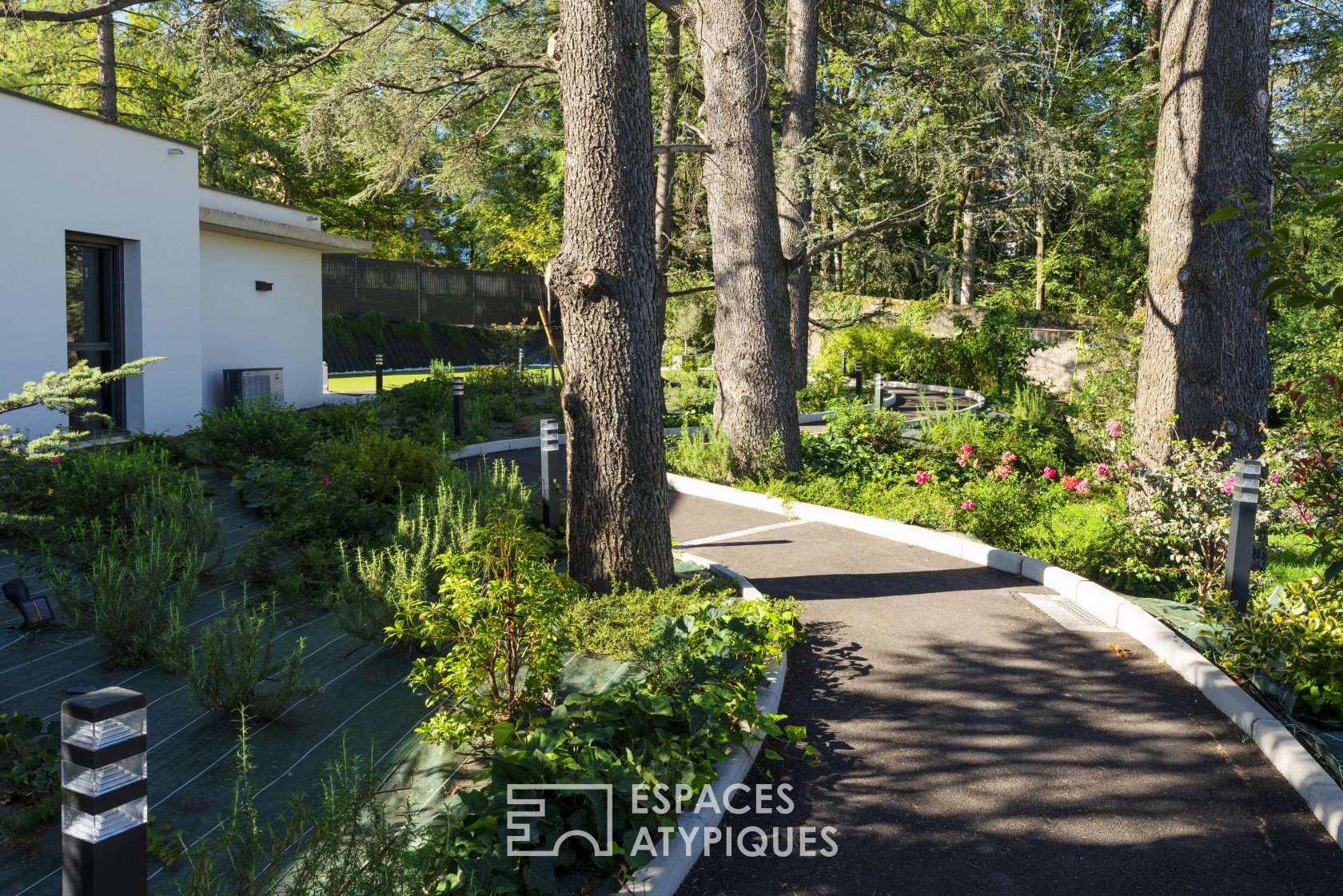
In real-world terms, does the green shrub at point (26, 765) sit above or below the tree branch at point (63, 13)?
below

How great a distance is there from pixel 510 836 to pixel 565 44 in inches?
212

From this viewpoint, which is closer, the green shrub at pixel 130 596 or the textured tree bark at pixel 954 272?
the green shrub at pixel 130 596

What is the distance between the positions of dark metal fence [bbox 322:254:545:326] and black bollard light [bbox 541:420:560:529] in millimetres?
22570

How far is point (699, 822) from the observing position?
3990mm

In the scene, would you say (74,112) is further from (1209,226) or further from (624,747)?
(1209,226)

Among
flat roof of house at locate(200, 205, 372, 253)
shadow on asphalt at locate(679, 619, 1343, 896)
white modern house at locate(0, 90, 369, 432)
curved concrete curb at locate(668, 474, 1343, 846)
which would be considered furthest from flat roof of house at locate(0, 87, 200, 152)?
shadow on asphalt at locate(679, 619, 1343, 896)

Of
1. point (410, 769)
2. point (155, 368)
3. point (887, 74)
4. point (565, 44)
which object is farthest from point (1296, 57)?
point (410, 769)

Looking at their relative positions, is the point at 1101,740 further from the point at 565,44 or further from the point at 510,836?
the point at 565,44

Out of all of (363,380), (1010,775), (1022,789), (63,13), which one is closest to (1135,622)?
(1010,775)

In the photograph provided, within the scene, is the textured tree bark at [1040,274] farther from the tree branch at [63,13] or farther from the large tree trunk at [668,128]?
the tree branch at [63,13]

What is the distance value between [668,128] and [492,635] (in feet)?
59.8

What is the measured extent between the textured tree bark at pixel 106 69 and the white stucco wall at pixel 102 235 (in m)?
13.0

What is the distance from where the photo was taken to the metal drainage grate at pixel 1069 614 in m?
6.68

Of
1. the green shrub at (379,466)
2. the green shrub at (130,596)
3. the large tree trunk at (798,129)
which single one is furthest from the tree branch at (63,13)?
the large tree trunk at (798,129)
